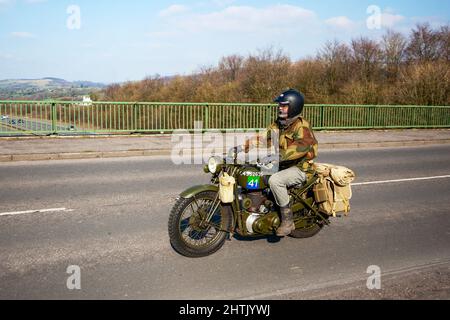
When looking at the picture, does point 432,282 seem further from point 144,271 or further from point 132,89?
point 132,89

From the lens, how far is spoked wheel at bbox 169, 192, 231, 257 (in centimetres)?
438

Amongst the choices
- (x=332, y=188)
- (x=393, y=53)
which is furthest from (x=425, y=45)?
(x=332, y=188)

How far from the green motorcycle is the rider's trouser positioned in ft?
0.37

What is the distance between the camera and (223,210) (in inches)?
183

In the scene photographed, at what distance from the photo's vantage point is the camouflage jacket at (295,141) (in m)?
4.70

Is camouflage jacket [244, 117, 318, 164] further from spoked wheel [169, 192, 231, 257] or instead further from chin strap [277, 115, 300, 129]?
spoked wheel [169, 192, 231, 257]

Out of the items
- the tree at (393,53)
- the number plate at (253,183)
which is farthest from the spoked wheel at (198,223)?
the tree at (393,53)

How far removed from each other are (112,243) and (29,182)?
4188 mm

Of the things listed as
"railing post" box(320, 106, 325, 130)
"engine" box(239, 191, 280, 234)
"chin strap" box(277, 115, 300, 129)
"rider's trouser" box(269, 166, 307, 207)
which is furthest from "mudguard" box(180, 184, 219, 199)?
"railing post" box(320, 106, 325, 130)

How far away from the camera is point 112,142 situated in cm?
1406

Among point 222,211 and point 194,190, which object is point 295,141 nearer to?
point 222,211
